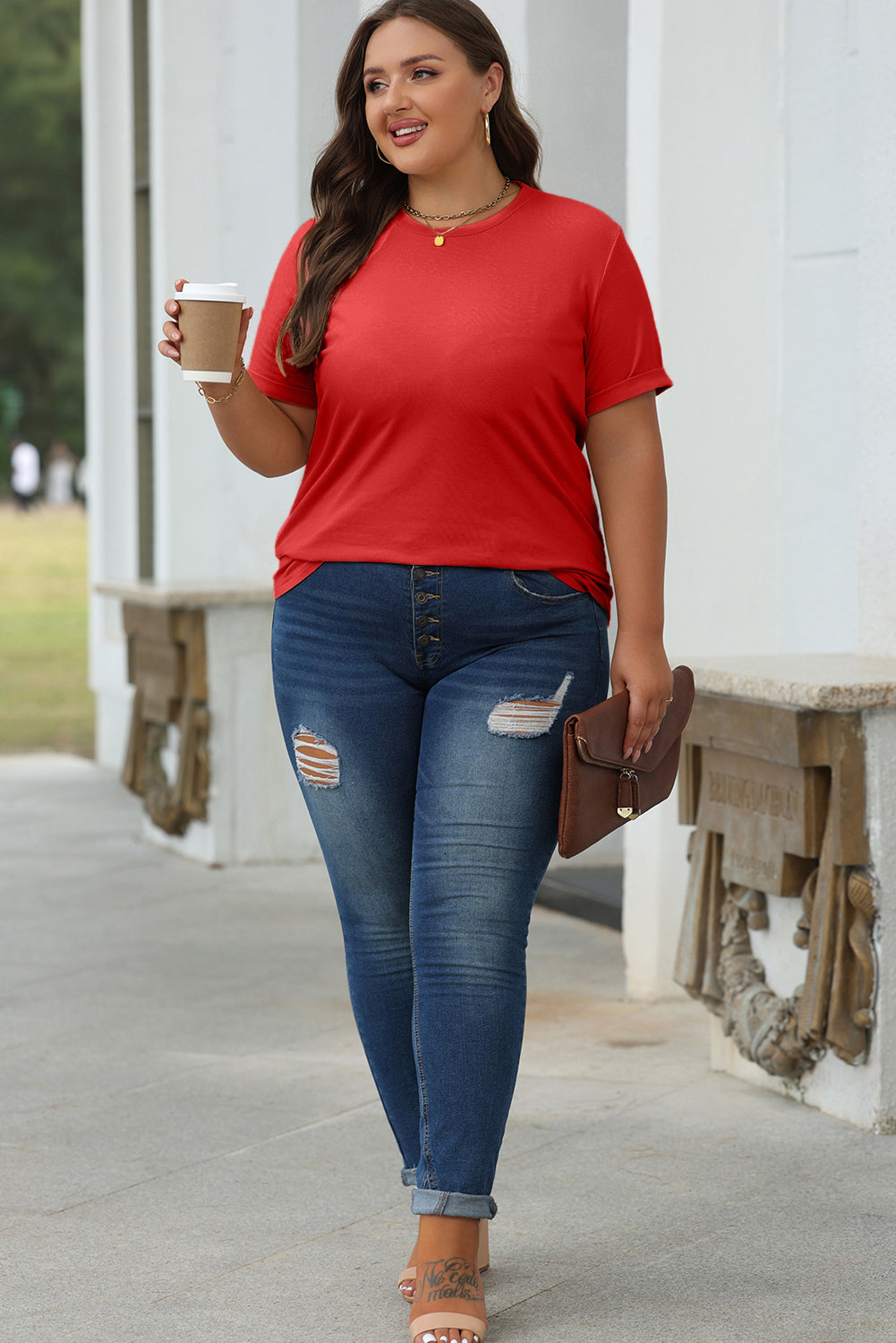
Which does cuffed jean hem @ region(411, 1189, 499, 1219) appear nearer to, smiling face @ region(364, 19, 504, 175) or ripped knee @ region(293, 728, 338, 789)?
ripped knee @ region(293, 728, 338, 789)

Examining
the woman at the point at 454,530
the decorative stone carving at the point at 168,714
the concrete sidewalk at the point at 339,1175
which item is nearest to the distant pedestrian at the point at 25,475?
the decorative stone carving at the point at 168,714

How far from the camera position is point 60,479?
4522 centimetres

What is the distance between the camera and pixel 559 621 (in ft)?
8.99

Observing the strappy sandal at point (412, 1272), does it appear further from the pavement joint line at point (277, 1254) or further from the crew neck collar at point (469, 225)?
the crew neck collar at point (469, 225)

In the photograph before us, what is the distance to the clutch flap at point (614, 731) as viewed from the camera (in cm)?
268

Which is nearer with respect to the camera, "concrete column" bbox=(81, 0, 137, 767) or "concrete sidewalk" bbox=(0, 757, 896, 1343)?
"concrete sidewalk" bbox=(0, 757, 896, 1343)

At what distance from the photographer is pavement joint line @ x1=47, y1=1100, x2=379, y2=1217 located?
342cm

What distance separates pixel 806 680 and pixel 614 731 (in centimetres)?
107

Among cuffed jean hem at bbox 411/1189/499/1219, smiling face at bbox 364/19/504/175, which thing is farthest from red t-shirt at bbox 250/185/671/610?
cuffed jean hem at bbox 411/1189/499/1219

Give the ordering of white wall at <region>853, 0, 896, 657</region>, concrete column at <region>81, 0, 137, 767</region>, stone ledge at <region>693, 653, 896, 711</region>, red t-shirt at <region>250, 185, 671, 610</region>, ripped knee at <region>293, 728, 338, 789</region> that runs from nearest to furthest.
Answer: red t-shirt at <region>250, 185, 671, 610</region>
ripped knee at <region>293, 728, 338, 789</region>
stone ledge at <region>693, 653, 896, 711</region>
white wall at <region>853, 0, 896, 657</region>
concrete column at <region>81, 0, 137, 767</region>

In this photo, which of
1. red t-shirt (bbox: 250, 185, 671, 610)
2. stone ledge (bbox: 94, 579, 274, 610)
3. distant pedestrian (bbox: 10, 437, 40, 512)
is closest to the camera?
red t-shirt (bbox: 250, 185, 671, 610)

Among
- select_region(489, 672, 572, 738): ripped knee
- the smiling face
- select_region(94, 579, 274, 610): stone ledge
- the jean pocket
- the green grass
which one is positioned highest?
the smiling face

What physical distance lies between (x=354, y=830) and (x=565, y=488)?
1.96 feet

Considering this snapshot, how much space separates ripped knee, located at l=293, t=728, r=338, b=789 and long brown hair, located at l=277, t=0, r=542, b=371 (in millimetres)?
551
